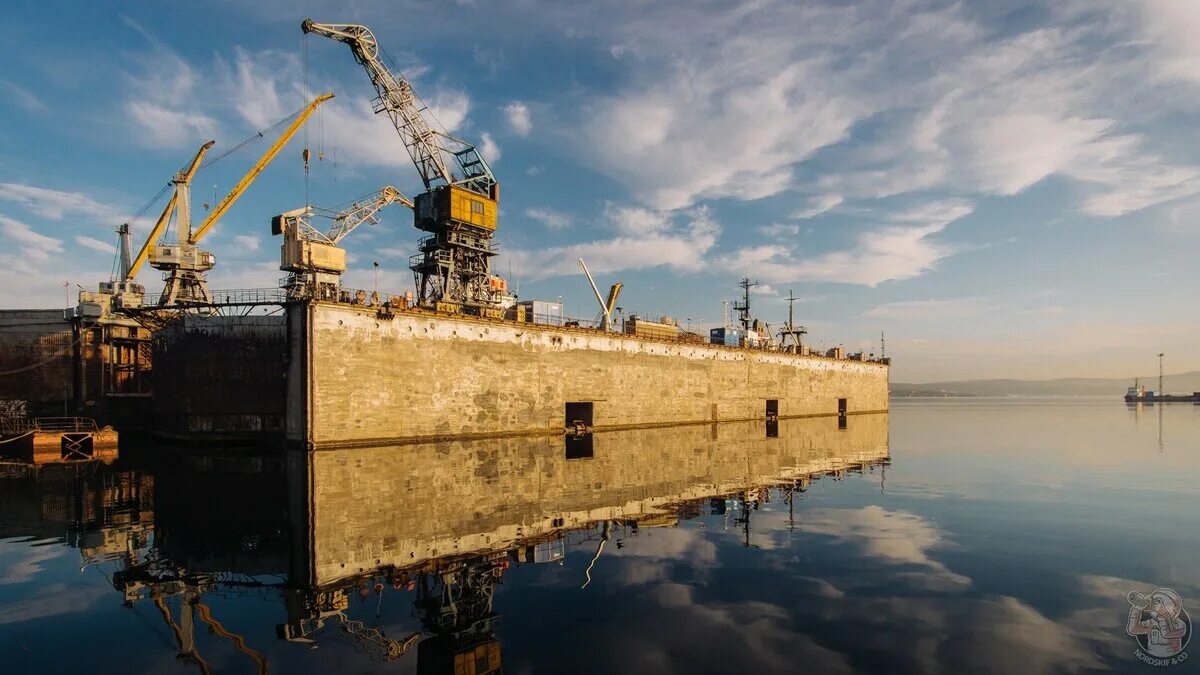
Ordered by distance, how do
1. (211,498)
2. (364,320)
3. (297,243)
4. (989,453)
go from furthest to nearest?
(297,243), (989,453), (364,320), (211,498)

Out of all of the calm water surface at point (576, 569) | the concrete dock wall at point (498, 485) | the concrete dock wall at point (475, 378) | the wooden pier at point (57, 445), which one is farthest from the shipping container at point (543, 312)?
the wooden pier at point (57, 445)

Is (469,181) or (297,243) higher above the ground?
(469,181)

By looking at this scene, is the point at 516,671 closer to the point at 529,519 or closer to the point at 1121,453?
the point at 529,519

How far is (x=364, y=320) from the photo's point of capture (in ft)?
122

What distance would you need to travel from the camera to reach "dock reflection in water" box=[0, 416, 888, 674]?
35.5 feet

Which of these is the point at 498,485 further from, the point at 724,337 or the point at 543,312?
the point at 724,337

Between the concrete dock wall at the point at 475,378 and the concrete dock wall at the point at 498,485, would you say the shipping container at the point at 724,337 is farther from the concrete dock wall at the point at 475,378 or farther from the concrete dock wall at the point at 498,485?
the concrete dock wall at the point at 498,485

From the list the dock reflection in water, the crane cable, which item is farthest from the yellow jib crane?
the crane cable

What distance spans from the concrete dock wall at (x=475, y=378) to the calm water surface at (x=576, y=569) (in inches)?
273

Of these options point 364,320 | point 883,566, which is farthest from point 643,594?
point 364,320

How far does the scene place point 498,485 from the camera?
2555 cm

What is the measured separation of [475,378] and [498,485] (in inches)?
709

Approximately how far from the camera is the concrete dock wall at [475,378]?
116 ft

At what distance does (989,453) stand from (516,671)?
44.9 metres
